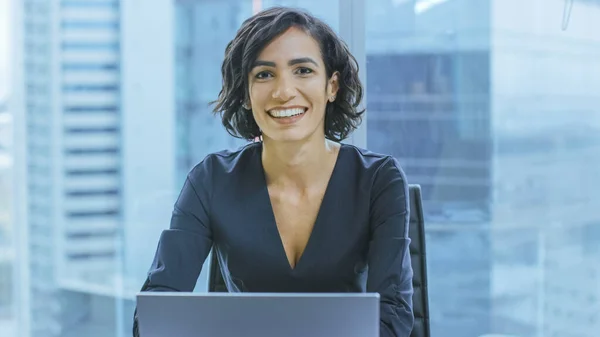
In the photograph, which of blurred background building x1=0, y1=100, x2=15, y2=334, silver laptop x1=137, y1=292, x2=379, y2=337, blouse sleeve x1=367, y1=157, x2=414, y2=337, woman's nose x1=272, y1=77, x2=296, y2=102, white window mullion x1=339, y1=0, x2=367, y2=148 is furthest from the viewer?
blurred background building x1=0, y1=100, x2=15, y2=334

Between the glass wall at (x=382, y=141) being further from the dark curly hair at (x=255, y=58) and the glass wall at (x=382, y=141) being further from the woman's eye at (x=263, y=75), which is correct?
the woman's eye at (x=263, y=75)

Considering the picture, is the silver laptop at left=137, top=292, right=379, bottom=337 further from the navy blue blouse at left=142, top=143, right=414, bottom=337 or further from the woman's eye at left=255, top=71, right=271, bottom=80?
the woman's eye at left=255, top=71, right=271, bottom=80

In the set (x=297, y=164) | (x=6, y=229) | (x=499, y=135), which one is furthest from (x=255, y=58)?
(x=6, y=229)

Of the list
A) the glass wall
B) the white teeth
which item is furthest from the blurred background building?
the white teeth

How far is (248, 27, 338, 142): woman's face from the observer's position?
1265mm

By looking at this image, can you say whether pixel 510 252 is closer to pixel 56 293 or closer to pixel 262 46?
pixel 262 46

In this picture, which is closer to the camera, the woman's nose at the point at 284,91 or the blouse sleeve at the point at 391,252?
the blouse sleeve at the point at 391,252

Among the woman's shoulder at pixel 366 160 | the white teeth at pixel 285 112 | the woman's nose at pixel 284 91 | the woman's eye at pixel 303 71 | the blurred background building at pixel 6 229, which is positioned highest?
the woman's eye at pixel 303 71

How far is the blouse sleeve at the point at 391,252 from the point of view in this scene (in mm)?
1136

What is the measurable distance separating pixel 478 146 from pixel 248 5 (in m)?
0.89

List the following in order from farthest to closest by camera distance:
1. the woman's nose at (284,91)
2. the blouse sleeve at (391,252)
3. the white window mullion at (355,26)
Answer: the white window mullion at (355,26)
the woman's nose at (284,91)
the blouse sleeve at (391,252)

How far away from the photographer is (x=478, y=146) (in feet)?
7.07

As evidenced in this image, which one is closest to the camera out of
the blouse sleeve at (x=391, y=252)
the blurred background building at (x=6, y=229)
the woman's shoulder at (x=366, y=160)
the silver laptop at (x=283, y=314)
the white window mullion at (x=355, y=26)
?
the silver laptop at (x=283, y=314)

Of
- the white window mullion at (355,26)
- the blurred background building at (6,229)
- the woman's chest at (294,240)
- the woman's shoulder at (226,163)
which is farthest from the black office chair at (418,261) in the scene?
the blurred background building at (6,229)
